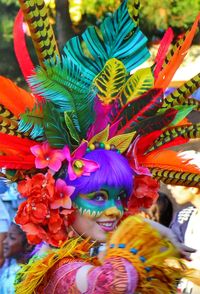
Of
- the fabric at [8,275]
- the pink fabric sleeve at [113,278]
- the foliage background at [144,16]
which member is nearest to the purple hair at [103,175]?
the pink fabric sleeve at [113,278]

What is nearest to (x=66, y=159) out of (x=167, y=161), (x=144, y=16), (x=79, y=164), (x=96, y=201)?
(x=79, y=164)

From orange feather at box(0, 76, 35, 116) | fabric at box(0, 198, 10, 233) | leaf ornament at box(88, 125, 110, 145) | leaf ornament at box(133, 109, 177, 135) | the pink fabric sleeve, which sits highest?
orange feather at box(0, 76, 35, 116)

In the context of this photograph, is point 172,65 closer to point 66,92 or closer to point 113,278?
point 66,92

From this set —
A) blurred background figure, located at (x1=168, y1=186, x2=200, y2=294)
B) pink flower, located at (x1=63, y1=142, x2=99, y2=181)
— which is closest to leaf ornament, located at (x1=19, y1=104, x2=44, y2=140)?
pink flower, located at (x1=63, y1=142, x2=99, y2=181)

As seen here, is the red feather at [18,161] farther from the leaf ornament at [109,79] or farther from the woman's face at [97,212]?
the leaf ornament at [109,79]

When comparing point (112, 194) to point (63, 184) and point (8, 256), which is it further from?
point (8, 256)

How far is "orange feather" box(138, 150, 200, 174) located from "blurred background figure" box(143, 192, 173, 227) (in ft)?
4.77

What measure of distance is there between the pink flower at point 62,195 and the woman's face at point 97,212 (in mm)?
45

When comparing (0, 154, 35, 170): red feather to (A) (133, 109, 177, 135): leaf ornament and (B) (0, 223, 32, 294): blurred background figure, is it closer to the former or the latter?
(A) (133, 109, 177, 135): leaf ornament

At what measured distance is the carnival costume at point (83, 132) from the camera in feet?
7.55

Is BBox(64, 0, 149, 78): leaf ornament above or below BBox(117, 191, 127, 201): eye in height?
above

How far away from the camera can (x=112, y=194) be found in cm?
237

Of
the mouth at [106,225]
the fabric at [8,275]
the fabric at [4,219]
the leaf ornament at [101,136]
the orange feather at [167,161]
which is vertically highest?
the leaf ornament at [101,136]

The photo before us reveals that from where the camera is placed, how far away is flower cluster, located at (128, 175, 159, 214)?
8.36ft
